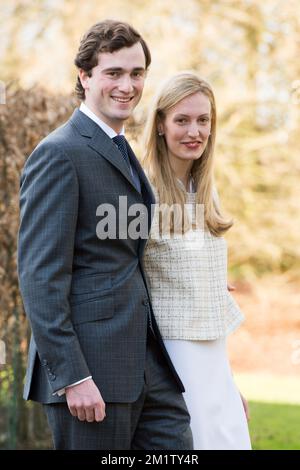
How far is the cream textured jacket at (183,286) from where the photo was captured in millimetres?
3006

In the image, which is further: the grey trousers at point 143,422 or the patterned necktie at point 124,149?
the patterned necktie at point 124,149

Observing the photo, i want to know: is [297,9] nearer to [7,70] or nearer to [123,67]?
[123,67]

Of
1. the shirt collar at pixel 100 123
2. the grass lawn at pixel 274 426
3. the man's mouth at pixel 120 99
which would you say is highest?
the man's mouth at pixel 120 99

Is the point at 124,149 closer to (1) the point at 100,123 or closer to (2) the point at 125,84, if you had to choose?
(1) the point at 100,123

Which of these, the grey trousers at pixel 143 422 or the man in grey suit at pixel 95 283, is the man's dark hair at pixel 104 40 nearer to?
the man in grey suit at pixel 95 283

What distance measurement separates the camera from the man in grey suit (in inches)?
99.3

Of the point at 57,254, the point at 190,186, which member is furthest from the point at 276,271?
the point at 57,254

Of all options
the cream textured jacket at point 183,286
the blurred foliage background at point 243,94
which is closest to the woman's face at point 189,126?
the cream textured jacket at point 183,286

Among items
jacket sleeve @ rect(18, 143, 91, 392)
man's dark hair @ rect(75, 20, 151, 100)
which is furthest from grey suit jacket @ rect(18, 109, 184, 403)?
man's dark hair @ rect(75, 20, 151, 100)

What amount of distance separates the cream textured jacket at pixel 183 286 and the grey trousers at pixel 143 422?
0.22 m

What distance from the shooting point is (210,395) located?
305cm

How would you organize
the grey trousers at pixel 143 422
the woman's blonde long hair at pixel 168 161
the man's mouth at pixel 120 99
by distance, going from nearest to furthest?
1. the grey trousers at pixel 143 422
2. the man's mouth at pixel 120 99
3. the woman's blonde long hair at pixel 168 161

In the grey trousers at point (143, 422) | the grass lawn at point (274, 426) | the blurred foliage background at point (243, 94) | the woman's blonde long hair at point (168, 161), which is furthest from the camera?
the blurred foliage background at point (243, 94)

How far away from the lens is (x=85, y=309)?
260cm
